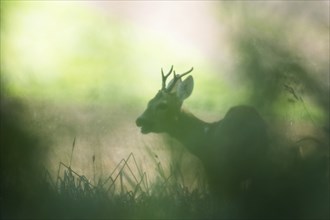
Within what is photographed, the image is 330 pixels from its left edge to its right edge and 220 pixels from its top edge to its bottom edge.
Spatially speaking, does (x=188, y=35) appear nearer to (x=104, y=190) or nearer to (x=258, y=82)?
(x=258, y=82)

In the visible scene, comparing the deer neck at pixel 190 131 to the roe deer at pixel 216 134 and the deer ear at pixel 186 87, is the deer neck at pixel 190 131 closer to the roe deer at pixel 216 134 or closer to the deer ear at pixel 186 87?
the roe deer at pixel 216 134

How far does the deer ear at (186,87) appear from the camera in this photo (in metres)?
4.64

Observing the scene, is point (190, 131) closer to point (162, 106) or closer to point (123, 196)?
point (162, 106)

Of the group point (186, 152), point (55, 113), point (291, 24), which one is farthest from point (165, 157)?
point (291, 24)

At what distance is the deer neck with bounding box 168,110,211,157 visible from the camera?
15.6 ft

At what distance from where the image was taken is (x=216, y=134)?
469 cm

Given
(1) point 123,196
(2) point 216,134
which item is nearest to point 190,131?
(2) point 216,134

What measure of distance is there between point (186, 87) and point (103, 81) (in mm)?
405

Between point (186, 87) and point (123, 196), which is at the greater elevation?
point (186, 87)

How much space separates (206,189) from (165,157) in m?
0.26

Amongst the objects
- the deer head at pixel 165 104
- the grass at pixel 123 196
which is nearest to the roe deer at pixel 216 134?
the deer head at pixel 165 104

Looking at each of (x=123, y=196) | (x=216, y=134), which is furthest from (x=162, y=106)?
(x=123, y=196)

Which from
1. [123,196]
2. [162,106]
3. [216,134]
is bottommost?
[123,196]

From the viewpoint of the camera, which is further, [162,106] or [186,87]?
[162,106]
